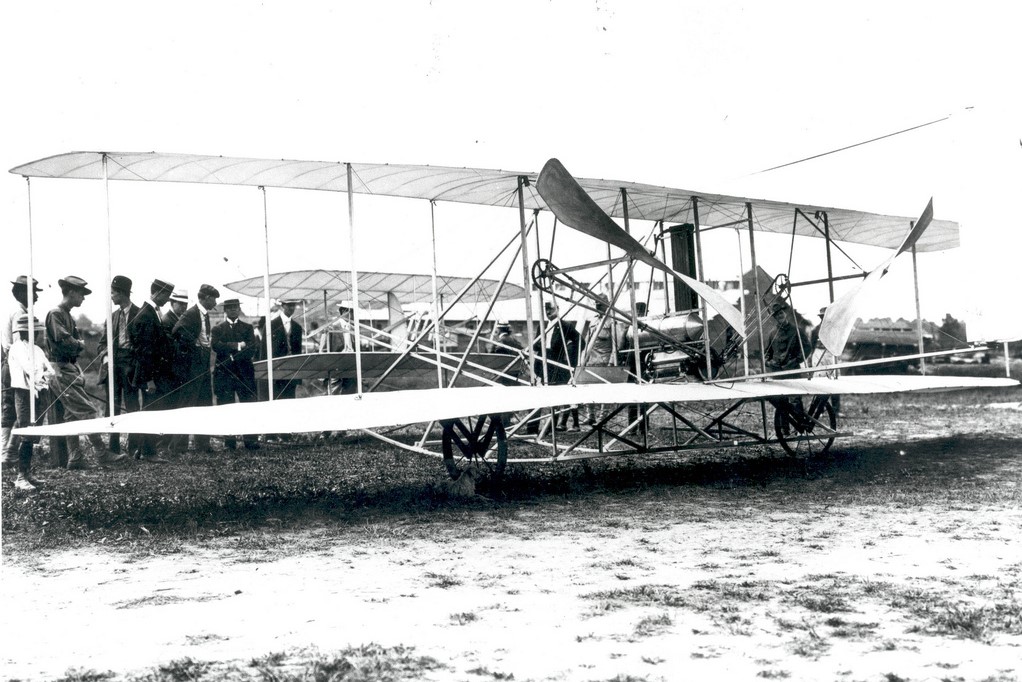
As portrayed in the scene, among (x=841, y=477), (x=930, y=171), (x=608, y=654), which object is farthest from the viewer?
(x=930, y=171)

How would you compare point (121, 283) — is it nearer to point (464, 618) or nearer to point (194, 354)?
point (194, 354)

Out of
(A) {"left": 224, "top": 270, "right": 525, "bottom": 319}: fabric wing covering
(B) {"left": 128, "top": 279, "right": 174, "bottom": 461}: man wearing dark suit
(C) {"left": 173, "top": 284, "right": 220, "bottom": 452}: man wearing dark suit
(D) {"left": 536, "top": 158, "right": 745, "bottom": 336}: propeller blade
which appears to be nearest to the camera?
(D) {"left": 536, "top": 158, "right": 745, "bottom": 336}: propeller blade

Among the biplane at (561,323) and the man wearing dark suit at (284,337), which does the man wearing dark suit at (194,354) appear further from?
the man wearing dark suit at (284,337)

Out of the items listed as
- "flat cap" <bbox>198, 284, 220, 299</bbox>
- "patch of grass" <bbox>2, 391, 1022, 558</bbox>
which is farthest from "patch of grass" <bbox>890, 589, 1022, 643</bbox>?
"flat cap" <bbox>198, 284, 220, 299</bbox>

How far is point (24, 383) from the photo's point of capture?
765 cm

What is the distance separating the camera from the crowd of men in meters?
7.69

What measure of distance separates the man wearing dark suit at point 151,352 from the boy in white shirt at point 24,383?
1541 mm

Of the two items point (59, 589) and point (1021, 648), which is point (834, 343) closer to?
point (1021, 648)

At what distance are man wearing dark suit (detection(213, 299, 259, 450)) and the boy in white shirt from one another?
3.63 meters

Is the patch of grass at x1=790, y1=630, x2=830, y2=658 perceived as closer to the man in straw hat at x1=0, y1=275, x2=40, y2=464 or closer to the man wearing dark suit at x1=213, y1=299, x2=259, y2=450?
the man in straw hat at x1=0, y1=275, x2=40, y2=464

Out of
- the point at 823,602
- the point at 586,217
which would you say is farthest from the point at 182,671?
the point at 586,217

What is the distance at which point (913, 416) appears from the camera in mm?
15930

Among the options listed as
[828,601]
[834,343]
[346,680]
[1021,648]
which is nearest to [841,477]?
[834,343]

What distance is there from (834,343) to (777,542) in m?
3.29
